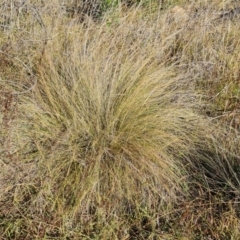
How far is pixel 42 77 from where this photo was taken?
92.7 inches

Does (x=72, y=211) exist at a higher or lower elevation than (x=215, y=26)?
lower

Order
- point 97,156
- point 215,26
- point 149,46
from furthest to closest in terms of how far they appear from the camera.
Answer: point 215,26, point 149,46, point 97,156

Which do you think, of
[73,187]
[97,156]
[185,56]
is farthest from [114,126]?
[185,56]

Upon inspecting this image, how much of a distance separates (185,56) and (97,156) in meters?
1.05

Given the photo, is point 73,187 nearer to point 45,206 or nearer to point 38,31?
point 45,206

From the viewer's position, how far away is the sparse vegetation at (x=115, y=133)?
1.96 metres

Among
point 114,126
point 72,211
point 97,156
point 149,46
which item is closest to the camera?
point 72,211

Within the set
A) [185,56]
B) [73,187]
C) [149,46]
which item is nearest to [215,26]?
[185,56]

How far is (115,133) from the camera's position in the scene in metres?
2.21

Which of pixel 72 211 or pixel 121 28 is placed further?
pixel 121 28

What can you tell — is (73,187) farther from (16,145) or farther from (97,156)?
(16,145)

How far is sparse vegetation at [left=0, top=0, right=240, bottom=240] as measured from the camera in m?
1.96

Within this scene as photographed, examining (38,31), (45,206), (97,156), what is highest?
(38,31)

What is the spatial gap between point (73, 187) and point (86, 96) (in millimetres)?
520
